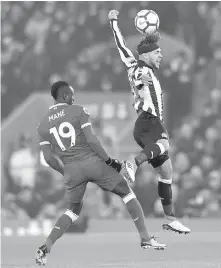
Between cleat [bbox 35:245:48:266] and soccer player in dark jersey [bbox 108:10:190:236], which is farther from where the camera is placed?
soccer player in dark jersey [bbox 108:10:190:236]

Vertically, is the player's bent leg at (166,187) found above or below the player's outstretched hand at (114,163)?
below

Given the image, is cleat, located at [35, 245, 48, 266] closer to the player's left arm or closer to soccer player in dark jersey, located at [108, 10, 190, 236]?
the player's left arm

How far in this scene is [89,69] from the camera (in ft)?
74.6

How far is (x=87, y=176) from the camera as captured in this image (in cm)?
1072

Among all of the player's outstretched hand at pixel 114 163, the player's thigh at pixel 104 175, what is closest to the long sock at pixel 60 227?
the player's thigh at pixel 104 175

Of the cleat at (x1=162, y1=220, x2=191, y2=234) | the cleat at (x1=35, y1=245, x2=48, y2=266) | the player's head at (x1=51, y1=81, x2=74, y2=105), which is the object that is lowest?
the cleat at (x1=35, y1=245, x2=48, y2=266)

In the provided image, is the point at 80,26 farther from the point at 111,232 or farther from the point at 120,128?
the point at 111,232

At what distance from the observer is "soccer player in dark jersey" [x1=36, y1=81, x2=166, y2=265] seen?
34.6ft

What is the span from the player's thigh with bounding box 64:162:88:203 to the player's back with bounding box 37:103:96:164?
3.2 inches

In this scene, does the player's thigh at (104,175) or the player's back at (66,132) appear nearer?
the player's back at (66,132)

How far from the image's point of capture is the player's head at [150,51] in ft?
35.7

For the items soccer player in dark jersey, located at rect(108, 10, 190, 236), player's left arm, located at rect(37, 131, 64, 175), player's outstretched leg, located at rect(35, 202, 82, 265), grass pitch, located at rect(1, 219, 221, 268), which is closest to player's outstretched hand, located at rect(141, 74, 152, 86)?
soccer player in dark jersey, located at rect(108, 10, 190, 236)

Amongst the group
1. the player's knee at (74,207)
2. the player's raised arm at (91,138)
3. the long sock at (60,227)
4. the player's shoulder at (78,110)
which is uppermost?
the player's shoulder at (78,110)

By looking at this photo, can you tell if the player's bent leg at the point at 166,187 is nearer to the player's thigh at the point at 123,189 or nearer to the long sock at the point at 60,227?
the player's thigh at the point at 123,189
